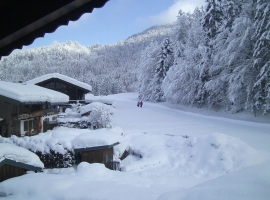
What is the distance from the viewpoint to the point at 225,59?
927 inches

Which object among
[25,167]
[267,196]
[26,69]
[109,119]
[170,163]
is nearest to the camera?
[267,196]

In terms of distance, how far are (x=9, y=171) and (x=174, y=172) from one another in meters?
7.89

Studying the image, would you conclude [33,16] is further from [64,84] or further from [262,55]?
[64,84]

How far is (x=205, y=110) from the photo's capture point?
29297 mm

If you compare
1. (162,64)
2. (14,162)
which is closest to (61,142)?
(14,162)

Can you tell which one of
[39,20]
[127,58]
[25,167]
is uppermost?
[127,58]

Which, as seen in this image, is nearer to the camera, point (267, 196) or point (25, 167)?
point (267, 196)

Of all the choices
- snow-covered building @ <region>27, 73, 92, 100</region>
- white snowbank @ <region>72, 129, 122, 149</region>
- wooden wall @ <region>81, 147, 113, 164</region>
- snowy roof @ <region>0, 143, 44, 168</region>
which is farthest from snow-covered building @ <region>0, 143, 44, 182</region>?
snow-covered building @ <region>27, 73, 92, 100</region>

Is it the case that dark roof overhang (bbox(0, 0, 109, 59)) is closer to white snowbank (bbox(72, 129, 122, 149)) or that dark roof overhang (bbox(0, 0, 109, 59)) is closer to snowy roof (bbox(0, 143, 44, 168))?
snowy roof (bbox(0, 143, 44, 168))

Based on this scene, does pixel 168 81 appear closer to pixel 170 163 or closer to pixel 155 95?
pixel 155 95

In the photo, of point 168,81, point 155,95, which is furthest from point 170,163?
point 155,95

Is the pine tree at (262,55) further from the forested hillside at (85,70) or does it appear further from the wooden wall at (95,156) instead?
the forested hillside at (85,70)

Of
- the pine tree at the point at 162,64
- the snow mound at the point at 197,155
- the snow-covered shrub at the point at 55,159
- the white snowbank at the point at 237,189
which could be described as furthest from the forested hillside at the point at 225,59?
the white snowbank at the point at 237,189

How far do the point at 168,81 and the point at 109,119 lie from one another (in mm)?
17799
